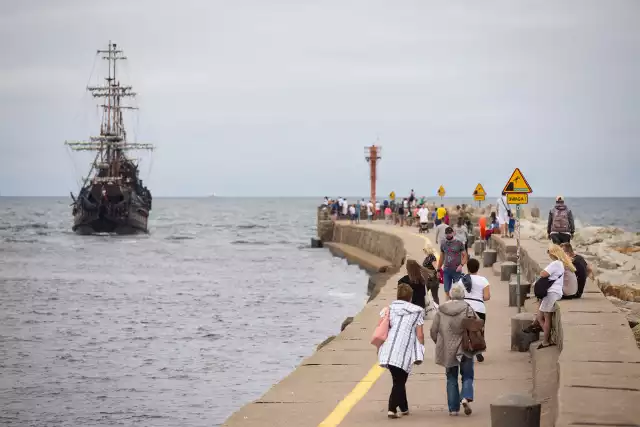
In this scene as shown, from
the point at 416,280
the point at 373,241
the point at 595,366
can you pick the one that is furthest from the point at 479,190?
the point at 595,366

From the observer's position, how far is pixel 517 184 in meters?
18.8

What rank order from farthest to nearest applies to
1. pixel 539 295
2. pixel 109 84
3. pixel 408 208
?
1. pixel 109 84
2. pixel 408 208
3. pixel 539 295

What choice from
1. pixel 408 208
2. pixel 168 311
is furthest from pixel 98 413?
pixel 408 208

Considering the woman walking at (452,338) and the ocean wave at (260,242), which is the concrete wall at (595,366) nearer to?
the woman walking at (452,338)

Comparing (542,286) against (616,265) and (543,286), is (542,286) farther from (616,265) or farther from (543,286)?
(616,265)

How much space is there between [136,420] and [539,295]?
7.59 m

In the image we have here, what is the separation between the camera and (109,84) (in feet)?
392

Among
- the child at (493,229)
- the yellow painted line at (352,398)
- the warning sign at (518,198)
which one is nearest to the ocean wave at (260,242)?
the child at (493,229)

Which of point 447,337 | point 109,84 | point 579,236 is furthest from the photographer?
point 109,84

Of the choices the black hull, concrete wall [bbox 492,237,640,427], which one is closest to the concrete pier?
concrete wall [bbox 492,237,640,427]

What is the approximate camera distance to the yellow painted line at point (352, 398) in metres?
10.8

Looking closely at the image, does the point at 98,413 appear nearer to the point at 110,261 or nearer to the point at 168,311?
the point at 168,311

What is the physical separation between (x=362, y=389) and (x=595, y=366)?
342 centimetres

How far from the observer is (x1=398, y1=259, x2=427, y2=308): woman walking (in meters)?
13.8
